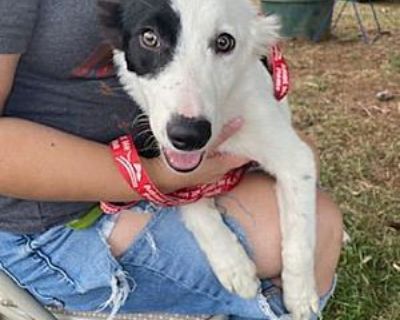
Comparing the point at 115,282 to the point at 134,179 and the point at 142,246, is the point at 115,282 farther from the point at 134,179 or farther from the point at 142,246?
the point at 134,179

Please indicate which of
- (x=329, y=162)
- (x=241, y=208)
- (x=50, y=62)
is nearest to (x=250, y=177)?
(x=241, y=208)

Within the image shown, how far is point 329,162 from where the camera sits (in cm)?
316

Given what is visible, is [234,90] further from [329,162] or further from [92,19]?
[329,162]

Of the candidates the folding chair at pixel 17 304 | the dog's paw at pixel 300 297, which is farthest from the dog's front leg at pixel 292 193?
the folding chair at pixel 17 304

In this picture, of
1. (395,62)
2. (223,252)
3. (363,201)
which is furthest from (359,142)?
(223,252)

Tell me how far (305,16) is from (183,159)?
3707mm

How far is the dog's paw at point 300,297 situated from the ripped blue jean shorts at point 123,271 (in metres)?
0.02

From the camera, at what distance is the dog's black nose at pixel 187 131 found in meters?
1.32

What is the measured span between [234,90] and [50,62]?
1.07ft

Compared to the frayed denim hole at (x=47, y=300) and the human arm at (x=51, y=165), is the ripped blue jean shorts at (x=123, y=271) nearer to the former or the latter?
the frayed denim hole at (x=47, y=300)

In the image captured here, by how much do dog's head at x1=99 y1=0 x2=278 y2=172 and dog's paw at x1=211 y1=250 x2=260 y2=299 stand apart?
0.20 meters

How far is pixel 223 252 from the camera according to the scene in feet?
5.07

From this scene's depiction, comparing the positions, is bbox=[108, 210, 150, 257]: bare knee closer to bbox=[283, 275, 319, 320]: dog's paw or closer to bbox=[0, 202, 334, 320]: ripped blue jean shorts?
bbox=[0, 202, 334, 320]: ripped blue jean shorts

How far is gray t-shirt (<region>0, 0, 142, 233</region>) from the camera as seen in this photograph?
144cm
